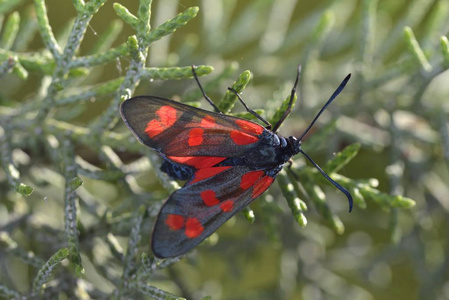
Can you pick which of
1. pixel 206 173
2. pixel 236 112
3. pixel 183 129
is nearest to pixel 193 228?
pixel 206 173

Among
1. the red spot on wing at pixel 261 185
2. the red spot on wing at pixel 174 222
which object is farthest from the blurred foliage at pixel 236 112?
the red spot on wing at pixel 174 222

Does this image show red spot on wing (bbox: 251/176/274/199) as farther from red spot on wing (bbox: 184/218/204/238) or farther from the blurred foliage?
red spot on wing (bbox: 184/218/204/238)

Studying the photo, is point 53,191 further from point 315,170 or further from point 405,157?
point 405,157

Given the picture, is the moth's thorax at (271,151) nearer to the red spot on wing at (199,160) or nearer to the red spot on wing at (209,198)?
the red spot on wing at (199,160)

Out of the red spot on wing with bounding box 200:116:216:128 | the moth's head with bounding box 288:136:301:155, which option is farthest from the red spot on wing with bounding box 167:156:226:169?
the moth's head with bounding box 288:136:301:155

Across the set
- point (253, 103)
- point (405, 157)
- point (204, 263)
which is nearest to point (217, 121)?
point (253, 103)

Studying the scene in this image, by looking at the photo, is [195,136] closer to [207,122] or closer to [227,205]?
[207,122]
